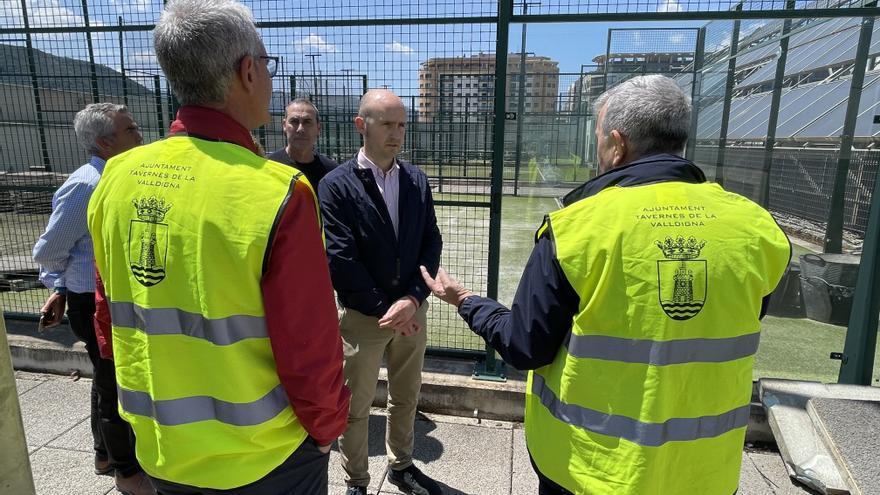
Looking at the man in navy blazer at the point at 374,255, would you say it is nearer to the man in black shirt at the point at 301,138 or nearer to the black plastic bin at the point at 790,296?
the man in black shirt at the point at 301,138

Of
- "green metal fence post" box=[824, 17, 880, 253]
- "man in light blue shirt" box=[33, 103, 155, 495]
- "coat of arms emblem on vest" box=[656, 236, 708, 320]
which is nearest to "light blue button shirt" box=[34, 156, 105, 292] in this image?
"man in light blue shirt" box=[33, 103, 155, 495]

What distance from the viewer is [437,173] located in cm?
398

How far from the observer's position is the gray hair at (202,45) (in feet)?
4.12

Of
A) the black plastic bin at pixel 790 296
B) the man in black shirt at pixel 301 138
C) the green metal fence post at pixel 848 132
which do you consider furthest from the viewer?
the black plastic bin at pixel 790 296

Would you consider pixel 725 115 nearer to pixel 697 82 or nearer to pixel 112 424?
pixel 697 82

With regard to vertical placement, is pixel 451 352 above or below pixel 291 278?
Answer: below

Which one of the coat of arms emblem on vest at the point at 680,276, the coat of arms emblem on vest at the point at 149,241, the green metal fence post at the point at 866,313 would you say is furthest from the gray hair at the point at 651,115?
the green metal fence post at the point at 866,313

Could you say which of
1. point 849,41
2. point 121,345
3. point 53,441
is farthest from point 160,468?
point 849,41

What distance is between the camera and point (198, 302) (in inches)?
49.3

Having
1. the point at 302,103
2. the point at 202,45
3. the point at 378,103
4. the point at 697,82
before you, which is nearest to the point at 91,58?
the point at 302,103

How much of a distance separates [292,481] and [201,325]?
56cm

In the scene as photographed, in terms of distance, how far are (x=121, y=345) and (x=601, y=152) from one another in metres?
1.57

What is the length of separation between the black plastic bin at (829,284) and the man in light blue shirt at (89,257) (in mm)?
5655

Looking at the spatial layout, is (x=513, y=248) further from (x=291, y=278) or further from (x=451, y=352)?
(x=291, y=278)
